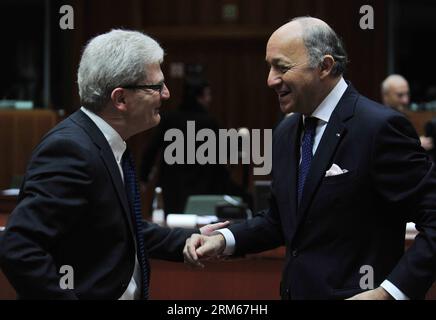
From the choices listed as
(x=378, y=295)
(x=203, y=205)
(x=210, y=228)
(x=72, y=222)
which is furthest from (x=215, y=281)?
(x=72, y=222)

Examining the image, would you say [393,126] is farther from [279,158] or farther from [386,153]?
[279,158]

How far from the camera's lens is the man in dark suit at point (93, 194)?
76.8 inches

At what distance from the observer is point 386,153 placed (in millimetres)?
2178

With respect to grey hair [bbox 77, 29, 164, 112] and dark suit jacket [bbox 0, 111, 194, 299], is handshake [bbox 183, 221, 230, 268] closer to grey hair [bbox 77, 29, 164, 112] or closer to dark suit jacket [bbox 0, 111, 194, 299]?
dark suit jacket [bbox 0, 111, 194, 299]

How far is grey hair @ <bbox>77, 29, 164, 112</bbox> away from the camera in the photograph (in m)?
2.26

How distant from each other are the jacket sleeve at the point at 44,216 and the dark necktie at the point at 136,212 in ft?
0.86

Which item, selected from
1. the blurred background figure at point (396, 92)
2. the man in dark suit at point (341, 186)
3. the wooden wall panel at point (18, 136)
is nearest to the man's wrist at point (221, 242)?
the man in dark suit at point (341, 186)

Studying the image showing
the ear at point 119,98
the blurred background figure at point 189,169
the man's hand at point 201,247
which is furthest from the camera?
the blurred background figure at point 189,169

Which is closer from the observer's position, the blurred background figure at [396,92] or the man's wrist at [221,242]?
the man's wrist at [221,242]

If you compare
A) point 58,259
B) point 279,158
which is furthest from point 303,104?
point 58,259

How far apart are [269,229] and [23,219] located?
0.97 m

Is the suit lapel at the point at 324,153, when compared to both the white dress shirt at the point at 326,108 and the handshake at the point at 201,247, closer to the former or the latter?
the white dress shirt at the point at 326,108

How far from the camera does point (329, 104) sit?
2363mm

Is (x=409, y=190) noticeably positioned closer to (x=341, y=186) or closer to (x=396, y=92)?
(x=341, y=186)
